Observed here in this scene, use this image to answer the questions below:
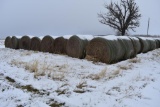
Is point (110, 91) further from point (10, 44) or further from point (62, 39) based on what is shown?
point (10, 44)

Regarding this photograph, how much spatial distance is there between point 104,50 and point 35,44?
777cm

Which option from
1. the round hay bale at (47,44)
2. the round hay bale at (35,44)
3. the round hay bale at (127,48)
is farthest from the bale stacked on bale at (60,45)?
the round hay bale at (127,48)

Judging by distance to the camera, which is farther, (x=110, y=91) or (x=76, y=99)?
(x=110, y=91)

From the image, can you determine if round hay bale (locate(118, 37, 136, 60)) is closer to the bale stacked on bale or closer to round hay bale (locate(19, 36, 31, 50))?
the bale stacked on bale

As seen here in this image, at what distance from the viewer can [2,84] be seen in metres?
7.49

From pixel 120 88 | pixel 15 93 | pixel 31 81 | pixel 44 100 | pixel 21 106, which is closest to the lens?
pixel 21 106

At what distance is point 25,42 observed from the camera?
67.2 feet

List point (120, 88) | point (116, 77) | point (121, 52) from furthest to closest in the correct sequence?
point (121, 52), point (116, 77), point (120, 88)

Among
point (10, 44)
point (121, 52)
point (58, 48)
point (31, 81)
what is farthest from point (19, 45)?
point (31, 81)

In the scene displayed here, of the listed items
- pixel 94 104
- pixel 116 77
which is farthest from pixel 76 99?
pixel 116 77

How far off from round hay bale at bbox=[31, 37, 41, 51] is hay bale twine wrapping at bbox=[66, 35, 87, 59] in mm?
4338

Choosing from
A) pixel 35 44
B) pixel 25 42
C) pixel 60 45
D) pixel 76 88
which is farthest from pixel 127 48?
pixel 25 42

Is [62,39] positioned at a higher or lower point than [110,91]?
higher

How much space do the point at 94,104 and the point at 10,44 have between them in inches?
688
